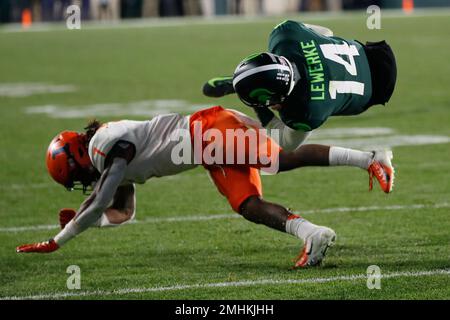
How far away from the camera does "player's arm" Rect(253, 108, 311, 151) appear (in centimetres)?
643

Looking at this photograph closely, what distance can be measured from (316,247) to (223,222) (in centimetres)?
175

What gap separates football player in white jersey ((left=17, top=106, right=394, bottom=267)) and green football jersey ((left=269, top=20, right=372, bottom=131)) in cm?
28

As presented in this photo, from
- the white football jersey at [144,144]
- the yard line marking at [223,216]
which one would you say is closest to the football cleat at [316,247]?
the white football jersey at [144,144]

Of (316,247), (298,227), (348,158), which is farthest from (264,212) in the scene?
(348,158)

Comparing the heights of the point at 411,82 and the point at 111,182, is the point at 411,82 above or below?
below

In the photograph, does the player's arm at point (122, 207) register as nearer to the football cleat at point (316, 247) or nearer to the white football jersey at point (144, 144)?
the white football jersey at point (144, 144)

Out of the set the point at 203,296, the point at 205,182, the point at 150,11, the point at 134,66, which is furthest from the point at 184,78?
the point at 150,11

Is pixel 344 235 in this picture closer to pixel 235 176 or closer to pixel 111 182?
pixel 235 176

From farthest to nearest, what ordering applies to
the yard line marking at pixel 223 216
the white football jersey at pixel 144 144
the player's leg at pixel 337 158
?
the yard line marking at pixel 223 216
the player's leg at pixel 337 158
the white football jersey at pixel 144 144

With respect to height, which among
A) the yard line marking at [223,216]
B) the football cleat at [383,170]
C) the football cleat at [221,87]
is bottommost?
the yard line marking at [223,216]

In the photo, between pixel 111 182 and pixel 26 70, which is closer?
pixel 111 182

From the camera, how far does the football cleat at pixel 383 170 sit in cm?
667

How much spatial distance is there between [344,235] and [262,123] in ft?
3.35

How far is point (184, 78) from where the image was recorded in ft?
60.4
